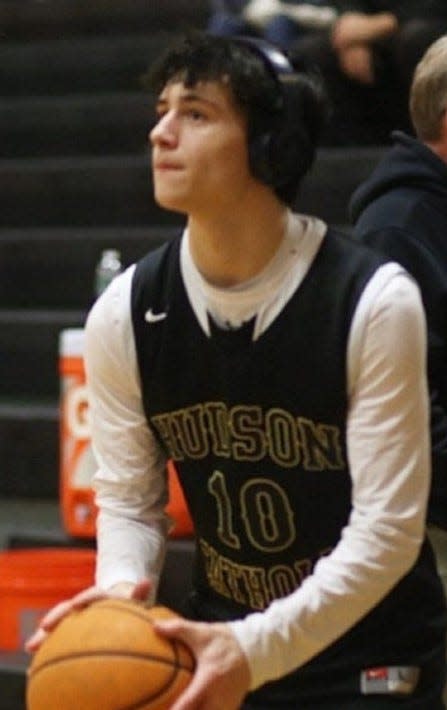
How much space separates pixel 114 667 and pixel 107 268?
2375 millimetres

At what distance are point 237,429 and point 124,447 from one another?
0.18 meters

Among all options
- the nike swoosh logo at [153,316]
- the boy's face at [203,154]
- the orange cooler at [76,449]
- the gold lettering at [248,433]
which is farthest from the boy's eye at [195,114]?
the orange cooler at [76,449]

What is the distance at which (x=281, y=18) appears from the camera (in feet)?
14.0

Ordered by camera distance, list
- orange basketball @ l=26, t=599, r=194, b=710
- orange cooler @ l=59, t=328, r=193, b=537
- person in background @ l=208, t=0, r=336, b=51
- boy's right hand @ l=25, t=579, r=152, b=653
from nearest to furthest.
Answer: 1. orange basketball @ l=26, t=599, r=194, b=710
2. boy's right hand @ l=25, t=579, r=152, b=653
3. orange cooler @ l=59, t=328, r=193, b=537
4. person in background @ l=208, t=0, r=336, b=51

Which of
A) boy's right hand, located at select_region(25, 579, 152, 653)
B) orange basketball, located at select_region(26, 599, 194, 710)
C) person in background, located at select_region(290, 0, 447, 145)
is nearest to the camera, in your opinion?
orange basketball, located at select_region(26, 599, 194, 710)

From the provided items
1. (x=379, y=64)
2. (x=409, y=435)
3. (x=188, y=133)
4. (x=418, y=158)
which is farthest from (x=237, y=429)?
(x=379, y=64)

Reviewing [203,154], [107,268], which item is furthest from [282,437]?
[107,268]

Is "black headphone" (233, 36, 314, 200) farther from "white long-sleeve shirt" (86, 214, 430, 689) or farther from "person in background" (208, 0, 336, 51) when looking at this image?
"person in background" (208, 0, 336, 51)

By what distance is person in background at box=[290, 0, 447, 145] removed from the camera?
3875mm

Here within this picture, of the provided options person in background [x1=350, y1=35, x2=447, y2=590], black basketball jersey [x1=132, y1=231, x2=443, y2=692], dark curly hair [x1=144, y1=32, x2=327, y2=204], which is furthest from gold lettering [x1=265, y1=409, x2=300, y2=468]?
person in background [x1=350, y1=35, x2=447, y2=590]

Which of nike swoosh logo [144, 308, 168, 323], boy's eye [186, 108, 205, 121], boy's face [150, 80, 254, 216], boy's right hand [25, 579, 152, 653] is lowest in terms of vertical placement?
boy's right hand [25, 579, 152, 653]

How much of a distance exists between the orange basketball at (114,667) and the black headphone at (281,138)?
55 centimetres

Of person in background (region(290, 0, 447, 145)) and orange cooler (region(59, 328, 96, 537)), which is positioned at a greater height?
person in background (region(290, 0, 447, 145))

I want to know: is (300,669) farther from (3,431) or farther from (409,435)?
(3,431)
